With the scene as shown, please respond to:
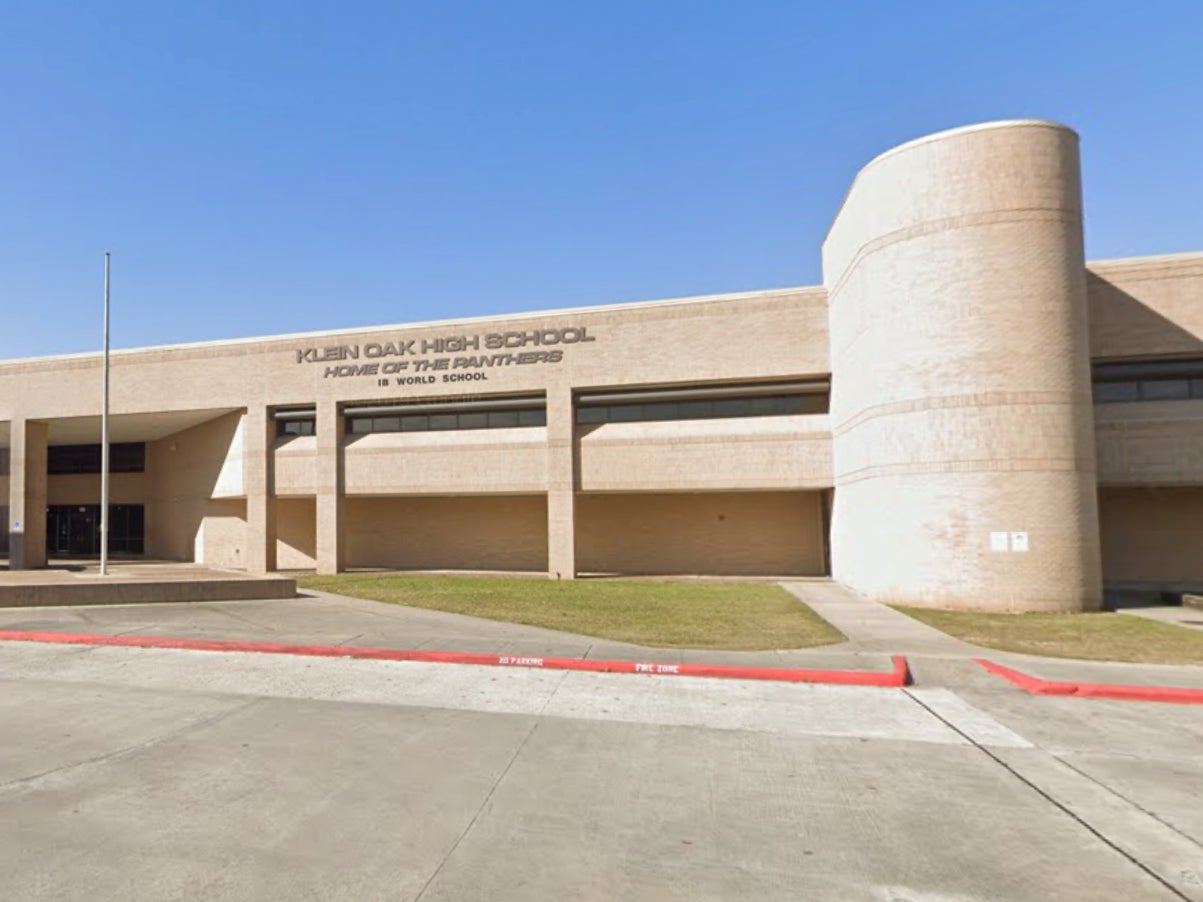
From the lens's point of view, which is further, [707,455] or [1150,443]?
[707,455]

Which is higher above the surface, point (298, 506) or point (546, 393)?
point (546, 393)

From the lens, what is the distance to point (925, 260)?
19938 millimetres

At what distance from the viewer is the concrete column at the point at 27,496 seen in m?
32.5

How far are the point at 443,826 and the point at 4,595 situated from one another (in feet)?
60.1

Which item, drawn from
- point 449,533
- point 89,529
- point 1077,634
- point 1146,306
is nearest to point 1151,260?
point 1146,306

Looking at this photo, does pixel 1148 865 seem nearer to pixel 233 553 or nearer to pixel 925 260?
pixel 925 260

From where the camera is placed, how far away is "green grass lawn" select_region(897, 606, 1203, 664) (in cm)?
1257

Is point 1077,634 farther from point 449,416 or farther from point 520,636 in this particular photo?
point 449,416

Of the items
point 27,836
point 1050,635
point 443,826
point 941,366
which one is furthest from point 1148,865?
point 941,366

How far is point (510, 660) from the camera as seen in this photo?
11445mm

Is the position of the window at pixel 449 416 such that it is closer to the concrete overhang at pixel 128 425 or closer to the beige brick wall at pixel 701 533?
the beige brick wall at pixel 701 533

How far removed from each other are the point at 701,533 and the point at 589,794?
2468 centimetres

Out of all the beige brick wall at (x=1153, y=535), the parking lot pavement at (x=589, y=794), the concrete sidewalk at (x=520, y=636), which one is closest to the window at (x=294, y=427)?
the concrete sidewalk at (x=520, y=636)

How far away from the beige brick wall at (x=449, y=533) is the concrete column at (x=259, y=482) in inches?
143
